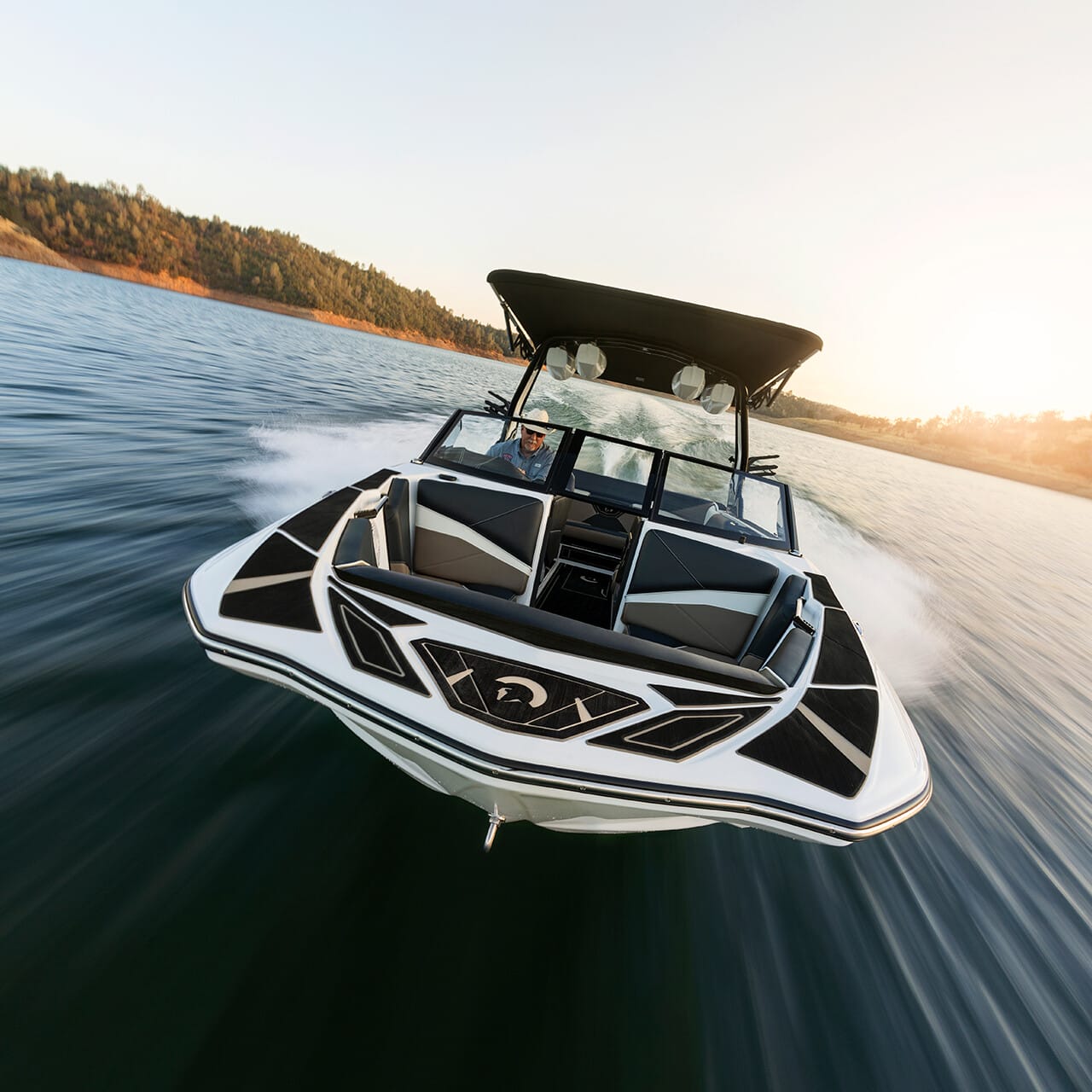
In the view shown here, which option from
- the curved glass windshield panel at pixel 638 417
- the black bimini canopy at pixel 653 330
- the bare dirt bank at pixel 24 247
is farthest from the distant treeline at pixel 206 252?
the black bimini canopy at pixel 653 330

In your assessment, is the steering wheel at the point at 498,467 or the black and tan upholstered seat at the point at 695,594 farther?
the steering wheel at the point at 498,467

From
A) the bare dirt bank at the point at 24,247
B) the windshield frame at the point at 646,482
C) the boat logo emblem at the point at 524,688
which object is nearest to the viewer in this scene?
the boat logo emblem at the point at 524,688

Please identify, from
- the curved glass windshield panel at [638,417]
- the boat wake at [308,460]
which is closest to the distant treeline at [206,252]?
the curved glass windshield panel at [638,417]

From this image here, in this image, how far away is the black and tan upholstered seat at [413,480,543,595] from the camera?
2740 mm

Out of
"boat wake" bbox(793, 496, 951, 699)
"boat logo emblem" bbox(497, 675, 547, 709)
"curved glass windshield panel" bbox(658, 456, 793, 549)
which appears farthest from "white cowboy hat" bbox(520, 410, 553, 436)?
"boat wake" bbox(793, 496, 951, 699)

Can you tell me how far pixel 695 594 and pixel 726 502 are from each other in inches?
35.4

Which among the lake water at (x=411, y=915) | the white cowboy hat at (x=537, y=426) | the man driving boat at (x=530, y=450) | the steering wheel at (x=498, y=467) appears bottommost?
the lake water at (x=411, y=915)

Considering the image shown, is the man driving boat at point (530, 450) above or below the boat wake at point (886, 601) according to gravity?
above

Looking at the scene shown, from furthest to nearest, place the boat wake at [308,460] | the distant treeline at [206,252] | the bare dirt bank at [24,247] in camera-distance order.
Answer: the distant treeline at [206,252] < the bare dirt bank at [24,247] < the boat wake at [308,460]

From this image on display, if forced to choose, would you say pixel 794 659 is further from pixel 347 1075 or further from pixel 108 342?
pixel 108 342

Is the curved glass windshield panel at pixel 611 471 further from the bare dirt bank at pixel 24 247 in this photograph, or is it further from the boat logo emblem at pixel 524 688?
the bare dirt bank at pixel 24 247

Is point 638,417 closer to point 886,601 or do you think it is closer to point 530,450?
point 886,601

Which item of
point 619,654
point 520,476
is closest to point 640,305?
point 520,476

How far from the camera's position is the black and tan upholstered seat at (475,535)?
274cm
